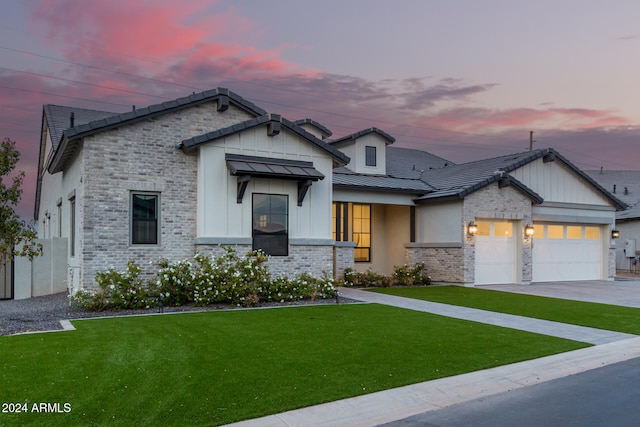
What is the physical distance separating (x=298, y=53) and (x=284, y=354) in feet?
44.0

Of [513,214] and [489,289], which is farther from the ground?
[513,214]

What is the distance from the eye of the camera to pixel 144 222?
14852 millimetres

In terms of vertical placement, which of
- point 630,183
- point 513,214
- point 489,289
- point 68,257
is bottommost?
point 489,289

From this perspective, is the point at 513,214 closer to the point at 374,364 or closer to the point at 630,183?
the point at 374,364

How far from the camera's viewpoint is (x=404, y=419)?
5848 mm

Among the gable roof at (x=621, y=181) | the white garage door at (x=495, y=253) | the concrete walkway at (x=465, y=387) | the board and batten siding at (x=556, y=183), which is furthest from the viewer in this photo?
the gable roof at (x=621, y=181)

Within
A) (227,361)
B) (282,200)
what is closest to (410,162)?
A: (282,200)

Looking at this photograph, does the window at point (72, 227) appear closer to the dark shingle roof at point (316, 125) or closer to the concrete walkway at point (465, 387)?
the dark shingle roof at point (316, 125)

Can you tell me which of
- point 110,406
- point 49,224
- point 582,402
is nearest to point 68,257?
point 49,224

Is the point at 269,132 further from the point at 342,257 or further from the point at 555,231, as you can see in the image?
the point at 555,231

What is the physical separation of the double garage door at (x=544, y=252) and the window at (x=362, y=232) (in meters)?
4.51

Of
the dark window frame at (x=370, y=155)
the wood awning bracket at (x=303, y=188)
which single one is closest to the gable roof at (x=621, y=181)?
the dark window frame at (x=370, y=155)

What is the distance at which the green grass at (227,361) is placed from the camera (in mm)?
5852

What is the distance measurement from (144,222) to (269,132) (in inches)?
170
